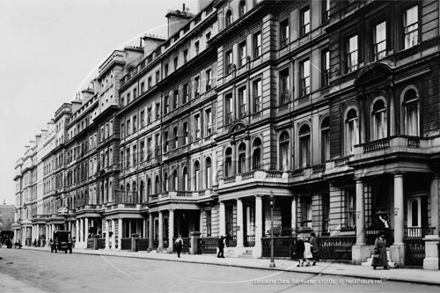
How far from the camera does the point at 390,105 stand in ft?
102

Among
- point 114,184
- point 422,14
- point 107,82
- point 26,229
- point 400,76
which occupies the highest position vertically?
point 107,82

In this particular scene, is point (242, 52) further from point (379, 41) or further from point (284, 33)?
point (379, 41)

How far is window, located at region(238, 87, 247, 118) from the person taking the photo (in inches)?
1794

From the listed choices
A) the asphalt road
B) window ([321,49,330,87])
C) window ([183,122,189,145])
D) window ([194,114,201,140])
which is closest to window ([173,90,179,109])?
window ([183,122,189,145])

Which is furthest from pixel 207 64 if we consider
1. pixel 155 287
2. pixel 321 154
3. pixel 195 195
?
pixel 155 287

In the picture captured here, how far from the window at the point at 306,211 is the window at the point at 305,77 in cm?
653

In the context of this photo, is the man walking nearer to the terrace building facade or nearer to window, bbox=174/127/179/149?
the terrace building facade

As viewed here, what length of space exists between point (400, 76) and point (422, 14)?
303 centimetres

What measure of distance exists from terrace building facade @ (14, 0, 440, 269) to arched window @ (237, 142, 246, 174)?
0.09m

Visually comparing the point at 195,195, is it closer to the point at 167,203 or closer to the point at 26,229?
the point at 167,203

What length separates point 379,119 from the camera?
3195 centimetres

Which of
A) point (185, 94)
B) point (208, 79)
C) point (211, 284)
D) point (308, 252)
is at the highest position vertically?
point (208, 79)

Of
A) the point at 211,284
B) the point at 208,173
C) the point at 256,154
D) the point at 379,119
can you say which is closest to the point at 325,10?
the point at 379,119

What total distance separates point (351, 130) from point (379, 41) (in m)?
5.10
